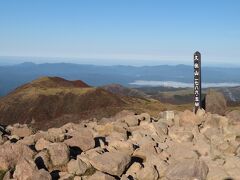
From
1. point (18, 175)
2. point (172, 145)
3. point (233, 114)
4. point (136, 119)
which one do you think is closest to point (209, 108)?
point (233, 114)

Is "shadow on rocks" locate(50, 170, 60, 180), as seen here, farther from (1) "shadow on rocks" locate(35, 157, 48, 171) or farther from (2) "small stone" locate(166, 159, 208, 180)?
(2) "small stone" locate(166, 159, 208, 180)

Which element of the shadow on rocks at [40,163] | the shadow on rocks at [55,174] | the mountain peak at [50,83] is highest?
the shadow on rocks at [40,163]

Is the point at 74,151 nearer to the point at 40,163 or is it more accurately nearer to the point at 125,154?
the point at 40,163

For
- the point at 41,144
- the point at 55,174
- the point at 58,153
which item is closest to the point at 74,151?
the point at 58,153

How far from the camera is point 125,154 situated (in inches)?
877

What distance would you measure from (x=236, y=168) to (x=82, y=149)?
873 centimetres

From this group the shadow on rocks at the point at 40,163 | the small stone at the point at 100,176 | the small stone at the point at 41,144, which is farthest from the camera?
the small stone at the point at 41,144

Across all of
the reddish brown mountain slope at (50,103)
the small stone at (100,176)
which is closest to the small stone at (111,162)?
the small stone at (100,176)

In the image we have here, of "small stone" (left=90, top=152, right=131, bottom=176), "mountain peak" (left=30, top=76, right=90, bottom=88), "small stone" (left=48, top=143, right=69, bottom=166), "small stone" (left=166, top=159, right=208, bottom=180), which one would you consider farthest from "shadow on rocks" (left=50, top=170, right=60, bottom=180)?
"mountain peak" (left=30, top=76, right=90, bottom=88)

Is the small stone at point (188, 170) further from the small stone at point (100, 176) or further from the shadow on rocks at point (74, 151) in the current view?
the shadow on rocks at point (74, 151)

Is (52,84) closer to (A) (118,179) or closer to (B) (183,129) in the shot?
(B) (183,129)

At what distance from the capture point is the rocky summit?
21062 millimetres

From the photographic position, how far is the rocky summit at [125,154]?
21.1 metres

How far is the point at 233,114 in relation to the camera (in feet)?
116
